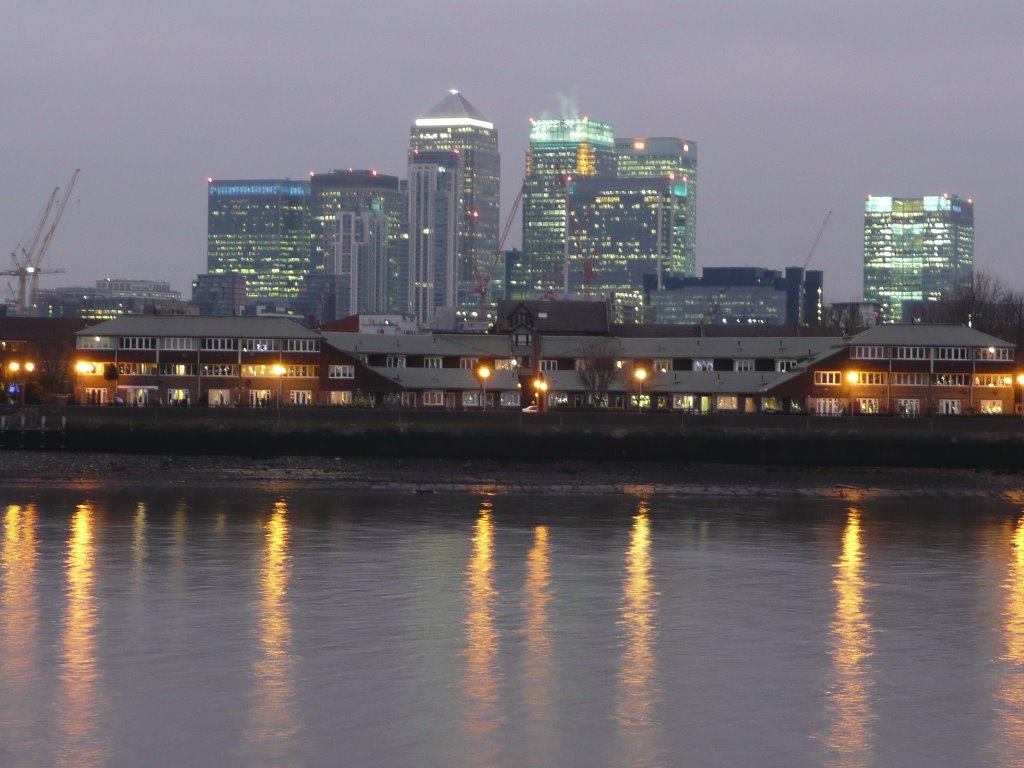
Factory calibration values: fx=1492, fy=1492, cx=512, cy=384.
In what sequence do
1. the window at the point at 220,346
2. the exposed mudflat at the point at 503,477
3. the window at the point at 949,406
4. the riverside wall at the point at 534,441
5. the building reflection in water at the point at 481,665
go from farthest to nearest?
the window at the point at 220,346
the window at the point at 949,406
the riverside wall at the point at 534,441
the exposed mudflat at the point at 503,477
the building reflection in water at the point at 481,665

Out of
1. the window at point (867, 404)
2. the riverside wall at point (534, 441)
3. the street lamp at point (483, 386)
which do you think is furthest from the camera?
the street lamp at point (483, 386)

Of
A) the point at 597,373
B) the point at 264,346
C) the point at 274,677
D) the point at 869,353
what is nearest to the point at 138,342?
the point at 264,346

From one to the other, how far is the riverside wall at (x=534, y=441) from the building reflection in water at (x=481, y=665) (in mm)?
34978

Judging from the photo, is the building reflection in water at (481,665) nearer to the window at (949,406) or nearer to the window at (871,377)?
the window at (871,377)

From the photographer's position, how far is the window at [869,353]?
10281 centimetres

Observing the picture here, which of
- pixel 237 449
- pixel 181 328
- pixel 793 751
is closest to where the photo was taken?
pixel 793 751

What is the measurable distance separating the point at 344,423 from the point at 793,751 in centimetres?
5943

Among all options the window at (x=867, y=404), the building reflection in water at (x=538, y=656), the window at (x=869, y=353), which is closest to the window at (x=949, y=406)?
the window at (x=867, y=404)

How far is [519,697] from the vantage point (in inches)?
911

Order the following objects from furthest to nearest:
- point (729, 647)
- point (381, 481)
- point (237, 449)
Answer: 1. point (237, 449)
2. point (381, 481)
3. point (729, 647)

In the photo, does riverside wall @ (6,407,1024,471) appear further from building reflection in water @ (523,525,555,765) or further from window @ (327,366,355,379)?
building reflection in water @ (523,525,555,765)

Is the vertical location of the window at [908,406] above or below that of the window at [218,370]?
below

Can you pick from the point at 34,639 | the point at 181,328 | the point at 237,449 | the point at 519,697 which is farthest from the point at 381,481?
the point at 181,328

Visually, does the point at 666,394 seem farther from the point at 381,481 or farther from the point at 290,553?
the point at 290,553
